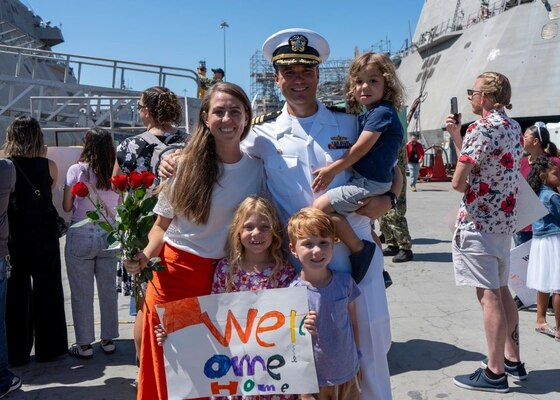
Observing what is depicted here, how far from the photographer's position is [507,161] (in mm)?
3797

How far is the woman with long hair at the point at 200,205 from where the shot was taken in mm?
2814

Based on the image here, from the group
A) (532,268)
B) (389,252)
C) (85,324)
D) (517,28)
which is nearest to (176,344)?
(85,324)

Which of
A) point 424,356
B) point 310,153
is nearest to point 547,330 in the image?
point 424,356

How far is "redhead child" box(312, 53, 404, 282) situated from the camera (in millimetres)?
2770

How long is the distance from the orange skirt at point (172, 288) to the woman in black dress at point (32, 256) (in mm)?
2083

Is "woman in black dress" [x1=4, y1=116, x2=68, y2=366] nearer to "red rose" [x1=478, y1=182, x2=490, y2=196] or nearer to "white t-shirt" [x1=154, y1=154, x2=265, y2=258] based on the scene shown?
"white t-shirt" [x1=154, y1=154, x2=265, y2=258]

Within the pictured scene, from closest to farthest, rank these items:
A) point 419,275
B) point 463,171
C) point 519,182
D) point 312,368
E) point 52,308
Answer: point 312,368
point 463,171
point 519,182
point 52,308
point 419,275

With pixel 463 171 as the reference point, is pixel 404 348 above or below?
below

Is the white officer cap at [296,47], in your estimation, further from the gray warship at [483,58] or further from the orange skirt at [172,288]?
the gray warship at [483,58]

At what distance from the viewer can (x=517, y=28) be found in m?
28.1

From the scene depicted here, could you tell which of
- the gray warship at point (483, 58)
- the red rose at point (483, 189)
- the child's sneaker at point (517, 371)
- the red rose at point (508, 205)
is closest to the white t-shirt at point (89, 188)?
the red rose at point (483, 189)

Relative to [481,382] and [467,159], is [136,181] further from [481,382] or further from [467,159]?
[481,382]

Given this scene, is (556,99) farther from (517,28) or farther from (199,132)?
(199,132)

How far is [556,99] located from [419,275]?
21566 millimetres
